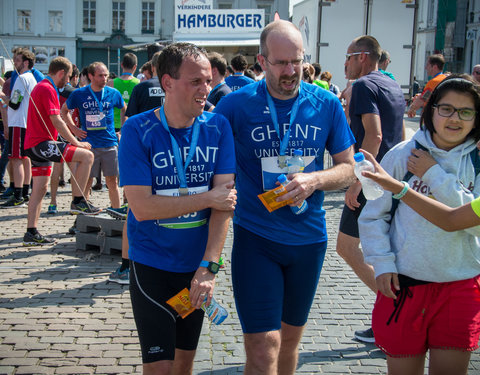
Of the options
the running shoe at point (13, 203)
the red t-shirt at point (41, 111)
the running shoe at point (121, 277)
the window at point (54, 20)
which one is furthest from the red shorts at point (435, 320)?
the window at point (54, 20)

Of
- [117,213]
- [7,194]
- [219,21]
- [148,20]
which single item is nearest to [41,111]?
[117,213]

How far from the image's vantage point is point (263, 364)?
3.00 metres

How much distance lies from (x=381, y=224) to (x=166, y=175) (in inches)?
43.7

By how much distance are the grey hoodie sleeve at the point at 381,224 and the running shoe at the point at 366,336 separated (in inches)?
72.2

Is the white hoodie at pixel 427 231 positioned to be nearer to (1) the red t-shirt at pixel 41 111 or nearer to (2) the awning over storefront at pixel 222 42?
(1) the red t-shirt at pixel 41 111

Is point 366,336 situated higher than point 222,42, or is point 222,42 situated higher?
point 222,42

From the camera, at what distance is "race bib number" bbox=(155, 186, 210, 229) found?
2.90 metres

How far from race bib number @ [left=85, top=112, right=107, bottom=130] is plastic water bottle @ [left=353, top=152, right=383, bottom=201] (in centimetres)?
626

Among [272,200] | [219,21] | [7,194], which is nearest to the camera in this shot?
[272,200]

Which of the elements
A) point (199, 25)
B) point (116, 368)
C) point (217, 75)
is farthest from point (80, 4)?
→ point (116, 368)

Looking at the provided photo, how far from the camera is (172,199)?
2812 millimetres

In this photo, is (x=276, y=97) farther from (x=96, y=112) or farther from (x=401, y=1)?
(x=401, y=1)

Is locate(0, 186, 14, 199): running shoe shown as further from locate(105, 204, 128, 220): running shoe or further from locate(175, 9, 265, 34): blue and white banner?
locate(175, 9, 265, 34): blue and white banner

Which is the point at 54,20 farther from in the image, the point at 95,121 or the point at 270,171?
the point at 270,171
